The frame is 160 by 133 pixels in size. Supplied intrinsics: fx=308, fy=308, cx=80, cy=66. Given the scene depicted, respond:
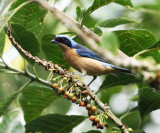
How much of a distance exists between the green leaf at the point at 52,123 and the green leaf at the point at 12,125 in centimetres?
131

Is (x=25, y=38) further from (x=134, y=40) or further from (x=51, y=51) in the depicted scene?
(x=134, y=40)

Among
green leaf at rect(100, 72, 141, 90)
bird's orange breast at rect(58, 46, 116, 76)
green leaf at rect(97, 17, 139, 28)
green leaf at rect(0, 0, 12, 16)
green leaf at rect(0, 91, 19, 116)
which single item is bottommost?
green leaf at rect(0, 91, 19, 116)

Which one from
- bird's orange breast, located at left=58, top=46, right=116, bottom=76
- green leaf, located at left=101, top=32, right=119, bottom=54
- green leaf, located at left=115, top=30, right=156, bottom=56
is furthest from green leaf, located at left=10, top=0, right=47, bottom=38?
green leaf, located at left=101, top=32, right=119, bottom=54

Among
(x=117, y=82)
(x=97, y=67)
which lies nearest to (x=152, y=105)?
(x=117, y=82)

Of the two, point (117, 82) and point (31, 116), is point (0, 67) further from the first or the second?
point (117, 82)

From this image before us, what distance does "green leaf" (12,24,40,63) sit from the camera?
3578 mm

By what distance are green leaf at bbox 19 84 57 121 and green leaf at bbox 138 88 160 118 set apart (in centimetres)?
120

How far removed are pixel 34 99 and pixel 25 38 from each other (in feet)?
3.23

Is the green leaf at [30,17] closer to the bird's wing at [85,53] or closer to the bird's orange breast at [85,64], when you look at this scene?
the bird's orange breast at [85,64]

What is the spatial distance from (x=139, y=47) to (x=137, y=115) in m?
A: 1.55

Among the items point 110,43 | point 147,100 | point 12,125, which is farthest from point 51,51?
point 110,43

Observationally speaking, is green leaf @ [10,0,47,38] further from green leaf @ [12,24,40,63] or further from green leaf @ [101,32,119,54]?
green leaf @ [101,32,119,54]

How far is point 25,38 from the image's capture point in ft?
11.9

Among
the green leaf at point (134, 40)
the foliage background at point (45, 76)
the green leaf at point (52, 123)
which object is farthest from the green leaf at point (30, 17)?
the green leaf at point (52, 123)
